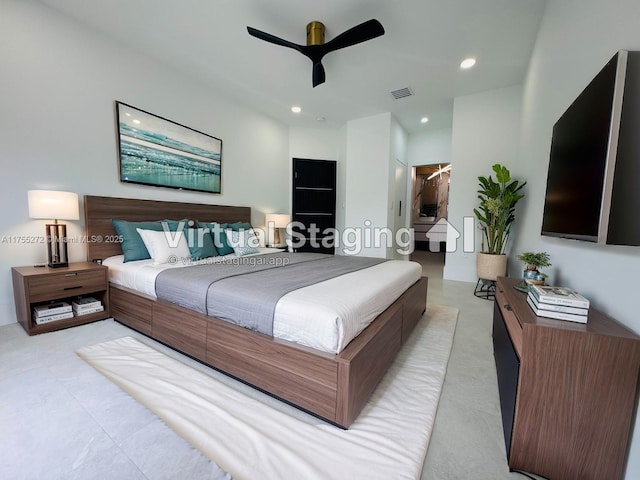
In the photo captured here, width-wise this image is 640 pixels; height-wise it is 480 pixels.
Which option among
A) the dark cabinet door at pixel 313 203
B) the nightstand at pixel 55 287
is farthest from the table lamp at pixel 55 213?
the dark cabinet door at pixel 313 203

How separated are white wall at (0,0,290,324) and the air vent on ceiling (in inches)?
116

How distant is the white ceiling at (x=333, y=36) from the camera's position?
2348 millimetres

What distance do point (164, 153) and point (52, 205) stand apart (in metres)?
1.38

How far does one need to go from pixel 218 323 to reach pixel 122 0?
2.98 meters

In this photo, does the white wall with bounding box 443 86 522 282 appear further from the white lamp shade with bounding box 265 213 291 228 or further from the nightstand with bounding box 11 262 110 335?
the nightstand with bounding box 11 262 110 335

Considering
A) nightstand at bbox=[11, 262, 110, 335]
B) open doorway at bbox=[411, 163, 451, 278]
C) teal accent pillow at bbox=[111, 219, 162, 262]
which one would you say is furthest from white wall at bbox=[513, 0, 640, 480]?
open doorway at bbox=[411, 163, 451, 278]

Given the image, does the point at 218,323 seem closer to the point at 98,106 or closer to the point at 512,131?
the point at 98,106

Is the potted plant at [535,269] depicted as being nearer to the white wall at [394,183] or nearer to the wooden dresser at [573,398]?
the wooden dresser at [573,398]

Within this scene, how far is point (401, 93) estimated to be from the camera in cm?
390

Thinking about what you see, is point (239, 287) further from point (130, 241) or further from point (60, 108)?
point (60, 108)

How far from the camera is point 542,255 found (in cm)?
180

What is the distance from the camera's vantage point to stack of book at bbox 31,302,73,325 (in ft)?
7.11

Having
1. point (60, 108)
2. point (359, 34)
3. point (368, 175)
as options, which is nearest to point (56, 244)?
point (60, 108)

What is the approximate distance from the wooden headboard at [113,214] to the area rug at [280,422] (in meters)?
1.27
